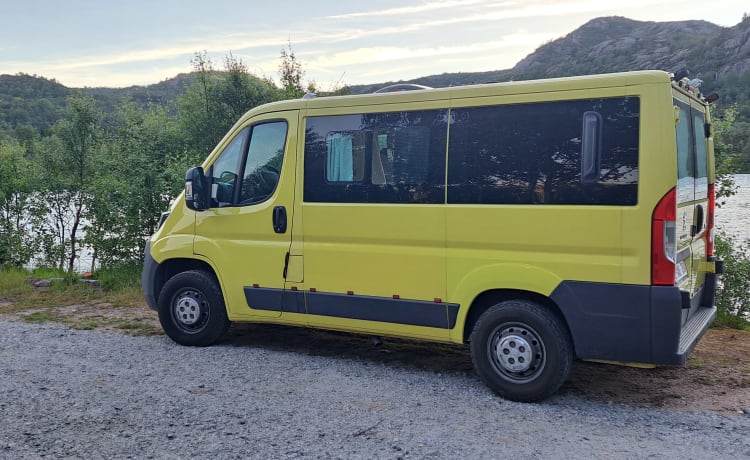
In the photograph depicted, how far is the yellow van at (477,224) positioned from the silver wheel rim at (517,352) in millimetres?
11

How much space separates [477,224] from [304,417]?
201 cm

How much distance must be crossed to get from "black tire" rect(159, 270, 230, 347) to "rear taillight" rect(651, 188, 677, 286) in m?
4.17

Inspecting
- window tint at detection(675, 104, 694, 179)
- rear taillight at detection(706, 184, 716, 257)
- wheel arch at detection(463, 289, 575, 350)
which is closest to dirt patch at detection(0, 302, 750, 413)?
wheel arch at detection(463, 289, 575, 350)

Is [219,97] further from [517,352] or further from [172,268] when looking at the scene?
[517,352]

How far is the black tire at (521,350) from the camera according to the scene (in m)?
4.90

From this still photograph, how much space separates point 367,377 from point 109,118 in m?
12.0

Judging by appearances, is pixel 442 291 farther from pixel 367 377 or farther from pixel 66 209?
pixel 66 209

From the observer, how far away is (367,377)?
5695mm

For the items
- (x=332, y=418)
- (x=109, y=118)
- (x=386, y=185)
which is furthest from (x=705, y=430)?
(x=109, y=118)

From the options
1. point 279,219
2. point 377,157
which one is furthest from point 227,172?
point 377,157

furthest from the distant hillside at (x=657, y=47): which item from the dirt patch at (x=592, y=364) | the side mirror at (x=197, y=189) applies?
the side mirror at (x=197, y=189)

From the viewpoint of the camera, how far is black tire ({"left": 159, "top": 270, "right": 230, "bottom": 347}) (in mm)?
6648

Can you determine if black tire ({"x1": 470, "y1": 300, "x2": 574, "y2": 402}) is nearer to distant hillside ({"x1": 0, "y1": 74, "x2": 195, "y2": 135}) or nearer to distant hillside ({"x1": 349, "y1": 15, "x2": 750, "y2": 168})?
distant hillside ({"x1": 349, "y1": 15, "x2": 750, "y2": 168})

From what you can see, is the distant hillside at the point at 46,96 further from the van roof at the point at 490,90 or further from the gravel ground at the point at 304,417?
the gravel ground at the point at 304,417
